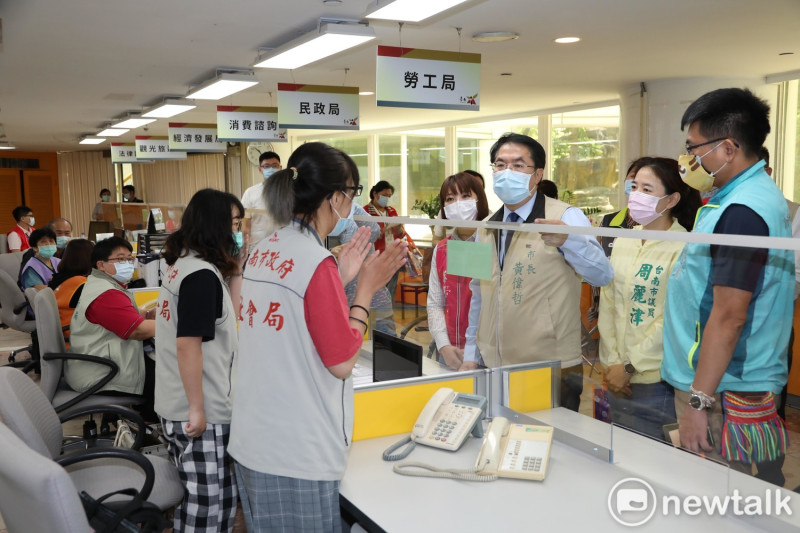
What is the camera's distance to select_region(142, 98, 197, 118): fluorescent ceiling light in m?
8.26

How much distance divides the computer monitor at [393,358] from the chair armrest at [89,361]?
1.61 metres

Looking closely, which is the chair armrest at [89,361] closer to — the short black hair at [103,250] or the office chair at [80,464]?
the short black hair at [103,250]

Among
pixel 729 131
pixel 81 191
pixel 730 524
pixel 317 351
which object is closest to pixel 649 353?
pixel 730 524

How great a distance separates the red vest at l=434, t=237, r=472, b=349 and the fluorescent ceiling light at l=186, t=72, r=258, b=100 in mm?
4517

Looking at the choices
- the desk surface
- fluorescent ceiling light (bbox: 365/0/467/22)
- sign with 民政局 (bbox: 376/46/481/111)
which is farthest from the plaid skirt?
sign with 民政局 (bbox: 376/46/481/111)

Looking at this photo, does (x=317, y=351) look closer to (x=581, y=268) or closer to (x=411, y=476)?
(x=411, y=476)

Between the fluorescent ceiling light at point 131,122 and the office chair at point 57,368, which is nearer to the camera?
the office chair at point 57,368

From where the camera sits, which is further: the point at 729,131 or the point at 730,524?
the point at 729,131

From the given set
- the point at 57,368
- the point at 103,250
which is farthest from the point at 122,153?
the point at 57,368

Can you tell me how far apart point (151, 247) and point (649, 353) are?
4.95m

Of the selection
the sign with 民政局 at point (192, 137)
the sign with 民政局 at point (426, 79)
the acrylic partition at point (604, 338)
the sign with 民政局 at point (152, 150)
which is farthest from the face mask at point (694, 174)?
the sign with 民政局 at point (152, 150)

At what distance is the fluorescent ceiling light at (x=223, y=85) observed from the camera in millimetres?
6489

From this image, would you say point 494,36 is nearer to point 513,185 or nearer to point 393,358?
point 513,185

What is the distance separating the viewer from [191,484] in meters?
2.37
